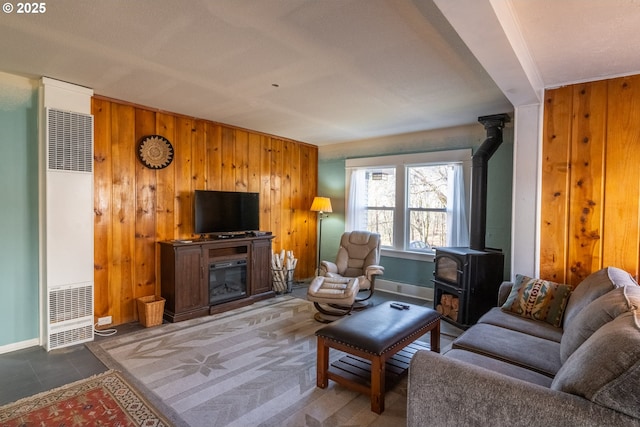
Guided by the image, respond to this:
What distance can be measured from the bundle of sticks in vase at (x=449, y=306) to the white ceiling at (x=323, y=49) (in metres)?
2.19

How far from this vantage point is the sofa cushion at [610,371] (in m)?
1.06

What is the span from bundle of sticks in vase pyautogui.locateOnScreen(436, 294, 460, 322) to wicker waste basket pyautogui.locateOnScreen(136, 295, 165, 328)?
323 cm

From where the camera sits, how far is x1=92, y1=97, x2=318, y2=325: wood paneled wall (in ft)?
11.6

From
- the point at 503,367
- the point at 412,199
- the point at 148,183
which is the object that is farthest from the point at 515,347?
the point at 148,183

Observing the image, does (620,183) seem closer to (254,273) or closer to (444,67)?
(444,67)

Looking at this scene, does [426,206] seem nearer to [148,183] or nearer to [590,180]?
[590,180]

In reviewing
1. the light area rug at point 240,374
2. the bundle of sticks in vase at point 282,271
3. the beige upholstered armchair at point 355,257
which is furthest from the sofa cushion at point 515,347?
the bundle of sticks in vase at point 282,271

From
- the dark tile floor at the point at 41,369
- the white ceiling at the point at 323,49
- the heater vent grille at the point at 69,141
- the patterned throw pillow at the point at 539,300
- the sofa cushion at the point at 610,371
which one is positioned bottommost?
the dark tile floor at the point at 41,369

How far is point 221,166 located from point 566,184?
13.1ft

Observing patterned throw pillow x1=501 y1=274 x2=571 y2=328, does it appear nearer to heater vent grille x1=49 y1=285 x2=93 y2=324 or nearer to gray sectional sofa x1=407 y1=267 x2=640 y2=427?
gray sectional sofa x1=407 y1=267 x2=640 y2=427

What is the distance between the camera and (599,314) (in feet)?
5.46

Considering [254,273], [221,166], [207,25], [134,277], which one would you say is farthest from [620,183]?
[134,277]

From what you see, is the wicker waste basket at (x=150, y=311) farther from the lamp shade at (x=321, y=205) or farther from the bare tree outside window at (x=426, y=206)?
the bare tree outside window at (x=426, y=206)

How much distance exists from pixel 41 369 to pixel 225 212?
94.3 inches
